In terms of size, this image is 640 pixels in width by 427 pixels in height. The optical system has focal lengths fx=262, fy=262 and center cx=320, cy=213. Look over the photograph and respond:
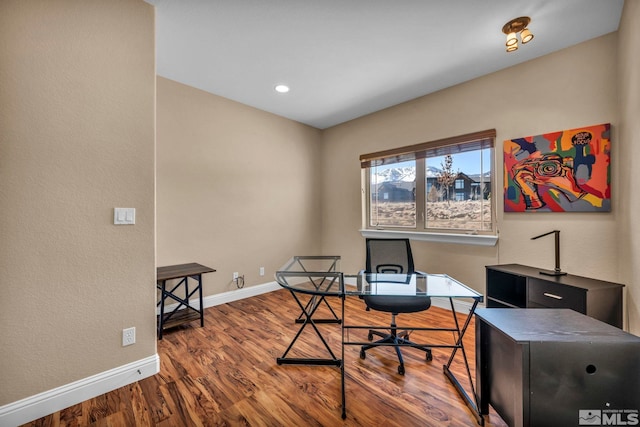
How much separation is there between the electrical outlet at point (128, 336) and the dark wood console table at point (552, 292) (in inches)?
117

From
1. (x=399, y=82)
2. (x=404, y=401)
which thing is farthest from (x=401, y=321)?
(x=399, y=82)

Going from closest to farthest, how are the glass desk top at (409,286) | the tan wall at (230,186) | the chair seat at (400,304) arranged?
the glass desk top at (409,286), the chair seat at (400,304), the tan wall at (230,186)

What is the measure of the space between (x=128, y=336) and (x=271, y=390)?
41.4 inches

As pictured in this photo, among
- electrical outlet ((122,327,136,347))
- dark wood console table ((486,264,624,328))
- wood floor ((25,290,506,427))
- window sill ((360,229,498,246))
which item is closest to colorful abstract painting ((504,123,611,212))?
window sill ((360,229,498,246))

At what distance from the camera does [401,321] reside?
9.18 ft

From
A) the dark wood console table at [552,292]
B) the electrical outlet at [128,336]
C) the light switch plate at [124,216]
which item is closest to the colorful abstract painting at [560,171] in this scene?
the dark wood console table at [552,292]

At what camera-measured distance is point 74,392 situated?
160 cm

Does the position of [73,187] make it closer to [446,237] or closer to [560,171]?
[446,237]

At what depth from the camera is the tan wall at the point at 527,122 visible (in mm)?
2156

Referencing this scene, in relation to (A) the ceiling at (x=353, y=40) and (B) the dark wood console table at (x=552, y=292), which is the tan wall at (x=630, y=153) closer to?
(B) the dark wood console table at (x=552, y=292)

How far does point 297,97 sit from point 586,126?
2.87 meters

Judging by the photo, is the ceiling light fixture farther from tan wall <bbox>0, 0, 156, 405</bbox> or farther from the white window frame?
tan wall <bbox>0, 0, 156, 405</bbox>

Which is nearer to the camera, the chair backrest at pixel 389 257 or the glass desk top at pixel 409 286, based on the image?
the glass desk top at pixel 409 286

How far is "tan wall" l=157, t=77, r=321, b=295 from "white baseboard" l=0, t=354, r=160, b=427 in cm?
122
